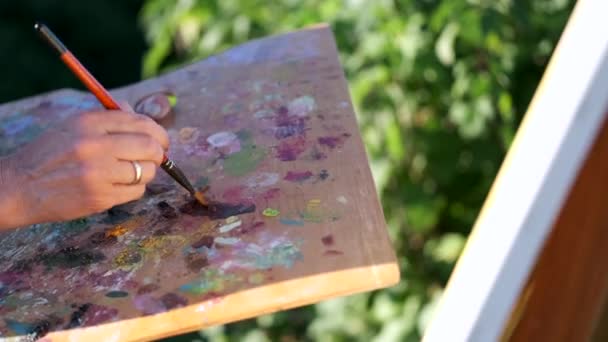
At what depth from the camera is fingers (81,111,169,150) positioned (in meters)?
1.21

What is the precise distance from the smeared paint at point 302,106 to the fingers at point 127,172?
31cm

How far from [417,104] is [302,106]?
0.85m

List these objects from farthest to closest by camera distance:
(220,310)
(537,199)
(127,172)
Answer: (127,172) → (220,310) → (537,199)

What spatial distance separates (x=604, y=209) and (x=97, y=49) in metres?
2.41

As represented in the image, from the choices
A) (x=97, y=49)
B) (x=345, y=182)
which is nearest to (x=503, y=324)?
(x=345, y=182)

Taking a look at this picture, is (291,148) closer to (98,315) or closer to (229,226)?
(229,226)

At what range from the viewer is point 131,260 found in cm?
121

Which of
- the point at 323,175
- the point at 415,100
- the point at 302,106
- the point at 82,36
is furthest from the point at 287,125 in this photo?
the point at 82,36

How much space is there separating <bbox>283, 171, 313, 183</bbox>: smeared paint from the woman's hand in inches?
7.1

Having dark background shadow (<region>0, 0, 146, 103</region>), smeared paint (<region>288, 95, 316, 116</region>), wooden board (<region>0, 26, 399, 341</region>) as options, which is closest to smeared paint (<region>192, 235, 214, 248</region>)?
wooden board (<region>0, 26, 399, 341</region>)

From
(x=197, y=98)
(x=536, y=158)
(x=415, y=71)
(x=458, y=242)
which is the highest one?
(x=536, y=158)

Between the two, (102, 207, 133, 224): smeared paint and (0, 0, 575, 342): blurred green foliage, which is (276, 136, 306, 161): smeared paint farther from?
(0, 0, 575, 342): blurred green foliage

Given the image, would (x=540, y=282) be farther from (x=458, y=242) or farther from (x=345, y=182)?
(x=458, y=242)

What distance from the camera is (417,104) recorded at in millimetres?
2291
